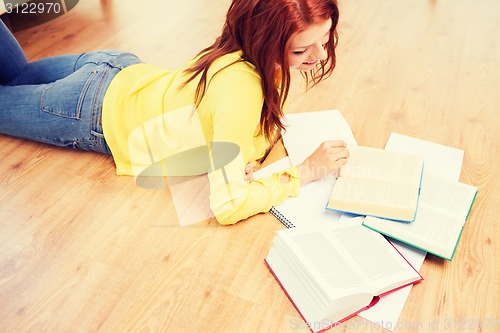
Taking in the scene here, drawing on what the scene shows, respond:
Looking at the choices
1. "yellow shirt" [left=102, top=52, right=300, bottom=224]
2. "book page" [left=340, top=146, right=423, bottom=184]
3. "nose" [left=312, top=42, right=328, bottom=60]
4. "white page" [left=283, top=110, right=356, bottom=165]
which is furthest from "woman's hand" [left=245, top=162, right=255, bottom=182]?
"nose" [left=312, top=42, right=328, bottom=60]

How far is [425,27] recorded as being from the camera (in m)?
2.28

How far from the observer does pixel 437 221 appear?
3.94 ft

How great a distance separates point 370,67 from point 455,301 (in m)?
1.13

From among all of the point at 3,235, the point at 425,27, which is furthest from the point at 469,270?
the point at 425,27

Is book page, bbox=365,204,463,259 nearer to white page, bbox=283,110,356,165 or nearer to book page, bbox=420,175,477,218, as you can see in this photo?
book page, bbox=420,175,477,218

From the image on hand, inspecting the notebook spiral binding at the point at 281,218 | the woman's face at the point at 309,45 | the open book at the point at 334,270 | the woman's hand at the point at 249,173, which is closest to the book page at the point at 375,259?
the open book at the point at 334,270

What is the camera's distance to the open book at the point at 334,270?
40.2 inches

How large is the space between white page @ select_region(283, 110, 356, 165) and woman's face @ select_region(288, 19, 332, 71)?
358 mm

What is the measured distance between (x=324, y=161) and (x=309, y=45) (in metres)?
0.34

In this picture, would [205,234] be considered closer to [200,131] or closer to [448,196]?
[200,131]

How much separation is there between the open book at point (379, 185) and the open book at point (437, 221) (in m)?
0.03

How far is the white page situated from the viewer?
4.91 ft

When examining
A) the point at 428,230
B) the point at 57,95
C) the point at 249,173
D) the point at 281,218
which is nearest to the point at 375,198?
the point at 428,230

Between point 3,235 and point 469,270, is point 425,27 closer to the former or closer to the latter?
point 469,270
